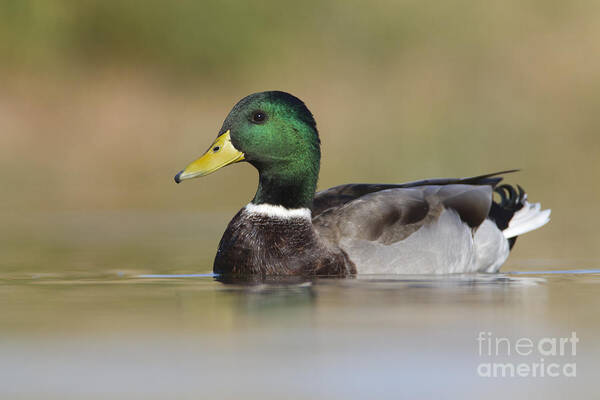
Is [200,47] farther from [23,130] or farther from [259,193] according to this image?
[259,193]

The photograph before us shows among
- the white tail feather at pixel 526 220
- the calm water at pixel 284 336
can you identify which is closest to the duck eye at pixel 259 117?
the calm water at pixel 284 336

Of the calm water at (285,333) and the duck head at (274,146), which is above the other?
the duck head at (274,146)

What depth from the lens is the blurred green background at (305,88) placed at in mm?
15797

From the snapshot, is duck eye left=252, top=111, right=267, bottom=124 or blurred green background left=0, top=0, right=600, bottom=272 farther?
blurred green background left=0, top=0, right=600, bottom=272

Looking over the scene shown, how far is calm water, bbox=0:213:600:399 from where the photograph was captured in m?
4.04

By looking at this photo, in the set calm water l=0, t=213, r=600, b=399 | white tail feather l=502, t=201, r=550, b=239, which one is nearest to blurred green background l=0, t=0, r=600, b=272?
white tail feather l=502, t=201, r=550, b=239

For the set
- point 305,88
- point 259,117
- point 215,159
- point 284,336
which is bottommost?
point 284,336

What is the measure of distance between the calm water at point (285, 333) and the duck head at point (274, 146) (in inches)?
29.4

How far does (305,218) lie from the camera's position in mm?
7512

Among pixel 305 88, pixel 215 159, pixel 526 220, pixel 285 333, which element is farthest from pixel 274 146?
pixel 305 88

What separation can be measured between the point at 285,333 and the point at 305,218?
8.51 ft

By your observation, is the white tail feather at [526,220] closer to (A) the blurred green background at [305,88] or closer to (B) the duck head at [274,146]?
(B) the duck head at [274,146]

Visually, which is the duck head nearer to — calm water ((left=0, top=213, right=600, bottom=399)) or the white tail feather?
calm water ((left=0, top=213, right=600, bottom=399))

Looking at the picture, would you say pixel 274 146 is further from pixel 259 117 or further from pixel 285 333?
pixel 285 333
